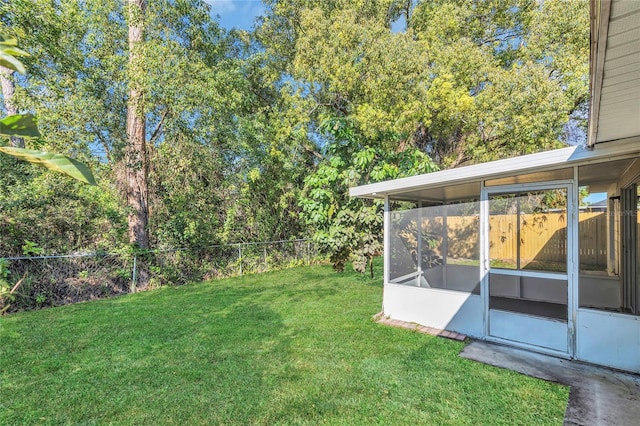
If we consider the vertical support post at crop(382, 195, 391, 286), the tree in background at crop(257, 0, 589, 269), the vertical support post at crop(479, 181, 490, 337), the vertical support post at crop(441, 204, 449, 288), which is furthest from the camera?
the tree in background at crop(257, 0, 589, 269)

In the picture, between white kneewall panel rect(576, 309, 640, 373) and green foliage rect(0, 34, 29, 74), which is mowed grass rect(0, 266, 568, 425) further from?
green foliage rect(0, 34, 29, 74)

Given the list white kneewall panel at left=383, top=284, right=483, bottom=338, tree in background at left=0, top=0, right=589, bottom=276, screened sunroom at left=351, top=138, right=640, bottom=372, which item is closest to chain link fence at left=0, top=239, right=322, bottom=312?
tree in background at left=0, top=0, right=589, bottom=276

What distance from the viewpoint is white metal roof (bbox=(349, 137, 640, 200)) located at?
306 centimetres

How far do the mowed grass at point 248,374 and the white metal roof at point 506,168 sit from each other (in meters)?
2.13

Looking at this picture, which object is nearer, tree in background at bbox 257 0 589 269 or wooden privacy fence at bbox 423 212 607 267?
wooden privacy fence at bbox 423 212 607 267

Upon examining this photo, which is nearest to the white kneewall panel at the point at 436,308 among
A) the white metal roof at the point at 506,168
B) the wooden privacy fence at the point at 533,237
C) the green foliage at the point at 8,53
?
the wooden privacy fence at the point at 533,237

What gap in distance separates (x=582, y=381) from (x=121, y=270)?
8221 millimetres

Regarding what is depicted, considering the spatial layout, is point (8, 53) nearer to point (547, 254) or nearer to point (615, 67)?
point (615, 67)

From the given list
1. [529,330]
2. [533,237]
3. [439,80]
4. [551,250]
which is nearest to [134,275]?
[529,330]

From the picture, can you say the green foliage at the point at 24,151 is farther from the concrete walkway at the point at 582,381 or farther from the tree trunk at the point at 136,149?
the tree trunk at the point at 136,149

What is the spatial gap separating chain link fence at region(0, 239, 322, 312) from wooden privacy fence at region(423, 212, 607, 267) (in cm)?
636

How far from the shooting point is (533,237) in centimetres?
401

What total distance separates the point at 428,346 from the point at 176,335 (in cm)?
350

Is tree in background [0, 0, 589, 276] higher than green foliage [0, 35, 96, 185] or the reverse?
higher
